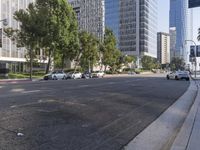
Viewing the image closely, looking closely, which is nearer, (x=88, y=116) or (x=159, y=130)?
(x=159, y=130)

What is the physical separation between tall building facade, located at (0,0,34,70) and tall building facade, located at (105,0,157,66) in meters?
108

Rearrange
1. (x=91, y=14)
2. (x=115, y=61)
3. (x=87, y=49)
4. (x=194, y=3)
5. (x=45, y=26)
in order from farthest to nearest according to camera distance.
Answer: (x=91, y=14) < (x=115, y=61) < (x=87, y=49) < (x=45, y=26) < (x=194, y=3)

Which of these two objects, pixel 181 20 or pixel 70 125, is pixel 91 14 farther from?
pixel 70 125

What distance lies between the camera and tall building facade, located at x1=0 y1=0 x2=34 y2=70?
256 feet

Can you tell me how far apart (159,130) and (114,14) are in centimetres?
18804

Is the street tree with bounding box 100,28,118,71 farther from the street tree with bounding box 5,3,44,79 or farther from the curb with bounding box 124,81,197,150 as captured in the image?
the curb with bounding box 124,81,197,150

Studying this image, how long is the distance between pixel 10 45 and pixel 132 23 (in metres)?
116

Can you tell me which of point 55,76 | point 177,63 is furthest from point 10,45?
point 177,63

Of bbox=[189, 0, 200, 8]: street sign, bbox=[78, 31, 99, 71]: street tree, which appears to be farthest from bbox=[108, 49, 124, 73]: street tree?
bbox=[189, 0, 200, 8]: street sign

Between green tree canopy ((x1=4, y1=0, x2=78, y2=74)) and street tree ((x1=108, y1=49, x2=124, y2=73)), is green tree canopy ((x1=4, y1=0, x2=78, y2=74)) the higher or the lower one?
the higher one

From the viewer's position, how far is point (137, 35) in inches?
7343

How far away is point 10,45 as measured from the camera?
81.3 metres

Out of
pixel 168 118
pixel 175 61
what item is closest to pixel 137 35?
pixel 175 61

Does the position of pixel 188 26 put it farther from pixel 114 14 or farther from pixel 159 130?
pixel 159 130
